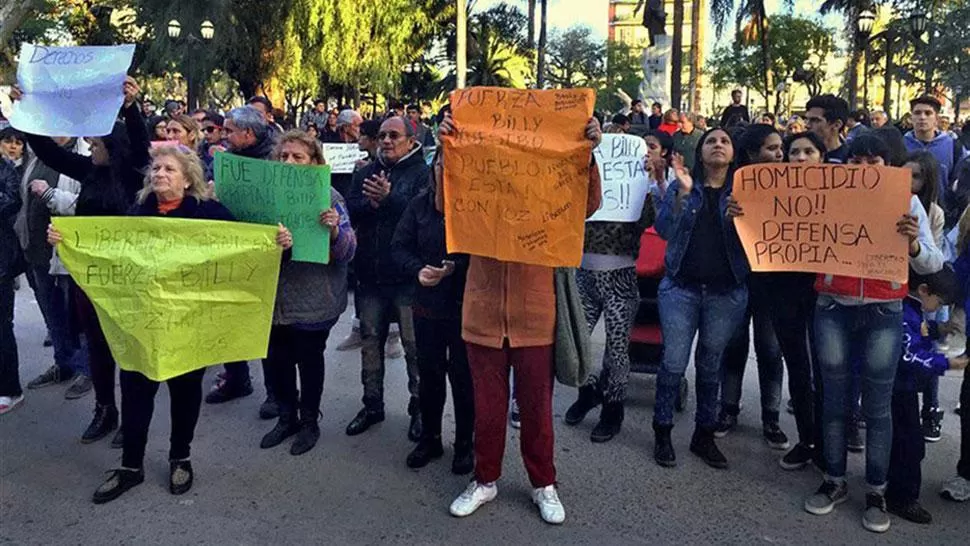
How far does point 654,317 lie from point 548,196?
7.60ft

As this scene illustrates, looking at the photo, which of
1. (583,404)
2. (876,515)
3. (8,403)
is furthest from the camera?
(8,403)

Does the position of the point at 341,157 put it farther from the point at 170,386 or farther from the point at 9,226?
the point at 170,386

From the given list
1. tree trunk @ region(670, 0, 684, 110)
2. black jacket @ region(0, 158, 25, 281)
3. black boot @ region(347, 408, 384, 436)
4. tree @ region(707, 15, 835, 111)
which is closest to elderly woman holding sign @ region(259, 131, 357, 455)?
black boot @ region(347, 408, 384, 436)

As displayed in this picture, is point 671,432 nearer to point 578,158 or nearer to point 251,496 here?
point 578,158

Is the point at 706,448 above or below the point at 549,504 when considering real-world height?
above

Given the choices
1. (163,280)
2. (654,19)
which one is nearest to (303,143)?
(163,280)

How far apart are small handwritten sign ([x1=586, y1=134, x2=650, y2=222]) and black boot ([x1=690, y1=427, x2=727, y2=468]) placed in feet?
4.18

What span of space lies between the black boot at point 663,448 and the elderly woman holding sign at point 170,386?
7.49ft

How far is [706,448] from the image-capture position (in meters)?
4.57

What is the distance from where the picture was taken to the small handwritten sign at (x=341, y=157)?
7500 millimetres

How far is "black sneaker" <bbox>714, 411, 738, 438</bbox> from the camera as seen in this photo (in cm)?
497

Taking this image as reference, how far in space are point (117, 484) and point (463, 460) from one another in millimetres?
1753

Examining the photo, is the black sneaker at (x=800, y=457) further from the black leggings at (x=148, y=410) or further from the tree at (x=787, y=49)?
the tree at (x=787, y=49)

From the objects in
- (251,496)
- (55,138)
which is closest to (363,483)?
(251,496)
